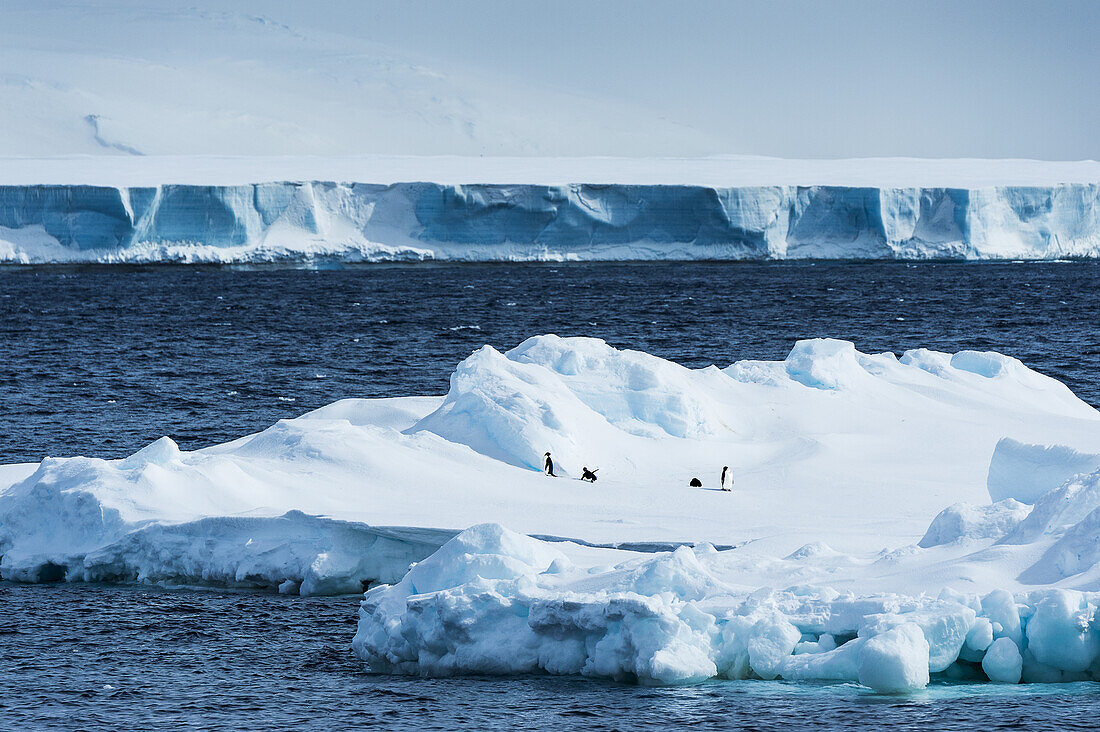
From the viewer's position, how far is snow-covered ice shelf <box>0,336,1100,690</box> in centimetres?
1002

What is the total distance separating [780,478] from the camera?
1675 cm

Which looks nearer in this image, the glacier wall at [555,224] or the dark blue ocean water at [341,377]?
the dark blue ocean water at [341,377]

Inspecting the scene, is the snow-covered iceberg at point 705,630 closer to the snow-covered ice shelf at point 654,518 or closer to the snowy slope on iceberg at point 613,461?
the snow-covered ice shelf at point 654,518

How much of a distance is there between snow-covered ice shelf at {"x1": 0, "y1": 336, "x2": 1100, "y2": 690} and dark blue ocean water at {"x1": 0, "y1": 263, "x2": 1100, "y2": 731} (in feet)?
1.11

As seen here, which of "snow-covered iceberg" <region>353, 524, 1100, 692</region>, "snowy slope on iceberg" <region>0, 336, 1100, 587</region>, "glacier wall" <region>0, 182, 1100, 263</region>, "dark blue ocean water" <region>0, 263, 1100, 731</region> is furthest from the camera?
"glacier wall" <region>0, 182, 1100, 263</region>

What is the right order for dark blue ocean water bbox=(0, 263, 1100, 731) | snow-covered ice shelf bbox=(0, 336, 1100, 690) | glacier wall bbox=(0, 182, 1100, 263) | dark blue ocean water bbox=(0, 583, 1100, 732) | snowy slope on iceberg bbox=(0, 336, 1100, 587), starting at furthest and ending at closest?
glacier wall bbox=(0, 182, 1100, 263)
snowy slope on iceberg bbox=(0, 336, 1100, 587)
snow-covered ice shelf bbox=(0, 336, 1100, 690)
dark blue ocean water bbox=(0, 263, 1100, 731)
dark blue ocean water bbox=(0, 583, 1100, 732)

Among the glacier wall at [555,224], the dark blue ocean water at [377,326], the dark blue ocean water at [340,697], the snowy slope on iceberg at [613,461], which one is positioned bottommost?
the dark blue ocean water at [340,697]

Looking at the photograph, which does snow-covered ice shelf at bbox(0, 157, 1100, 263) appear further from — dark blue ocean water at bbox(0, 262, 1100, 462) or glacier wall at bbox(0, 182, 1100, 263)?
dark blue ocean water at bbox(0, 262, 1100, 462)

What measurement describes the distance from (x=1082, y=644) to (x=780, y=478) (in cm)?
720

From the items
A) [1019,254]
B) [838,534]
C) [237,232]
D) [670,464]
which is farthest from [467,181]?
[838,534]

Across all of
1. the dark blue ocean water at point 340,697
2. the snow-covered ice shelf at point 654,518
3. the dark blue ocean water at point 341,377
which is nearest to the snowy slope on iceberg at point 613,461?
the snow-covered ice shelf at point 654,518

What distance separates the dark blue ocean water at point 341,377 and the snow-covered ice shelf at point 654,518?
34cm

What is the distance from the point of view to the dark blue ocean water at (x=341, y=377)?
9.55 metres

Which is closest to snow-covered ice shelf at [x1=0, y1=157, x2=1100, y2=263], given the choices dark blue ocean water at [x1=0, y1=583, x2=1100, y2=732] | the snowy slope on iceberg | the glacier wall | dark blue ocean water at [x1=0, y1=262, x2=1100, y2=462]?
the glacier wall
